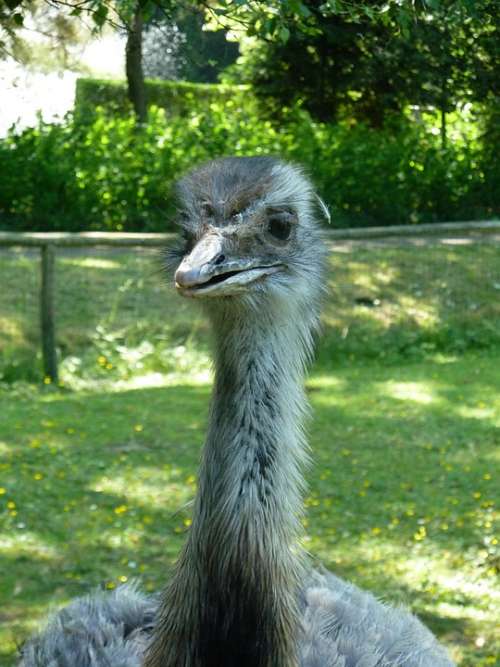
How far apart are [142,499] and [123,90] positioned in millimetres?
15244

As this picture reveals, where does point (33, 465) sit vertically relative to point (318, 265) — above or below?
below

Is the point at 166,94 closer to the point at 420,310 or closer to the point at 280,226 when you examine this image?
the point at 420,310

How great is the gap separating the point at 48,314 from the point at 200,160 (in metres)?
4.06

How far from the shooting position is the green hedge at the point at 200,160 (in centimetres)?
1132

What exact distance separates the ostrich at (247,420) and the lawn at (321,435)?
13.3 inches

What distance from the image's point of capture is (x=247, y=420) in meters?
2.26

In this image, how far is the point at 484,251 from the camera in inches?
363

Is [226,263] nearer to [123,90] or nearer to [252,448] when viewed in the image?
[252,448]

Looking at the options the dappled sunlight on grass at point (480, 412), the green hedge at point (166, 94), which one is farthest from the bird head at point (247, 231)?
the green hedge at point (166, 94)

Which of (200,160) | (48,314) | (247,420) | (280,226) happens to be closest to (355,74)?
(200,160)

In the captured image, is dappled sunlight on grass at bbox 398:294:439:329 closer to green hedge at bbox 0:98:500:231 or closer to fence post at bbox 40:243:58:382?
green hedge at bbox 0:98:500:231

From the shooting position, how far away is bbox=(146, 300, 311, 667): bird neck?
217 cm

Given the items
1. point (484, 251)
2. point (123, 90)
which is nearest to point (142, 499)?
point (484, 251)

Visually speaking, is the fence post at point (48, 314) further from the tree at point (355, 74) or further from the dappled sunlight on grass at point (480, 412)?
the tree at point (355, 74)
